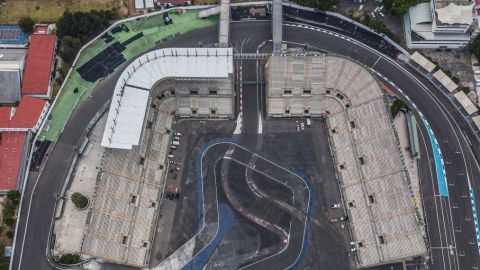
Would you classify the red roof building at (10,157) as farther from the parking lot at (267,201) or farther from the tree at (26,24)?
the parking lot at (267,201)

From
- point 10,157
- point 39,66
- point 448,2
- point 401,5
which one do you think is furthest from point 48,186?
point 448,2

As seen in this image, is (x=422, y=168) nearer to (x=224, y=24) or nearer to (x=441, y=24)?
(x=441, y=24)

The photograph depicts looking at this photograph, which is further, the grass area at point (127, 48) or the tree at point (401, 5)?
the tree at point (401, 5)

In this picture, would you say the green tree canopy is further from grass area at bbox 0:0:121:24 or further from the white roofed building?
the white roofed building

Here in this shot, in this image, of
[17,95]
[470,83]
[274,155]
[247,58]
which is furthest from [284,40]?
[17,95]

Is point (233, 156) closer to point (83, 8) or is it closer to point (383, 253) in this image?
point (383, 253)

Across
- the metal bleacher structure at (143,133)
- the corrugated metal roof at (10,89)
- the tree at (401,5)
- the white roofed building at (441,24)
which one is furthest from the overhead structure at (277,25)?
the corrugated metal roof at (10,89)

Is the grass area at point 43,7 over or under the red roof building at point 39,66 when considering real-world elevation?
over
